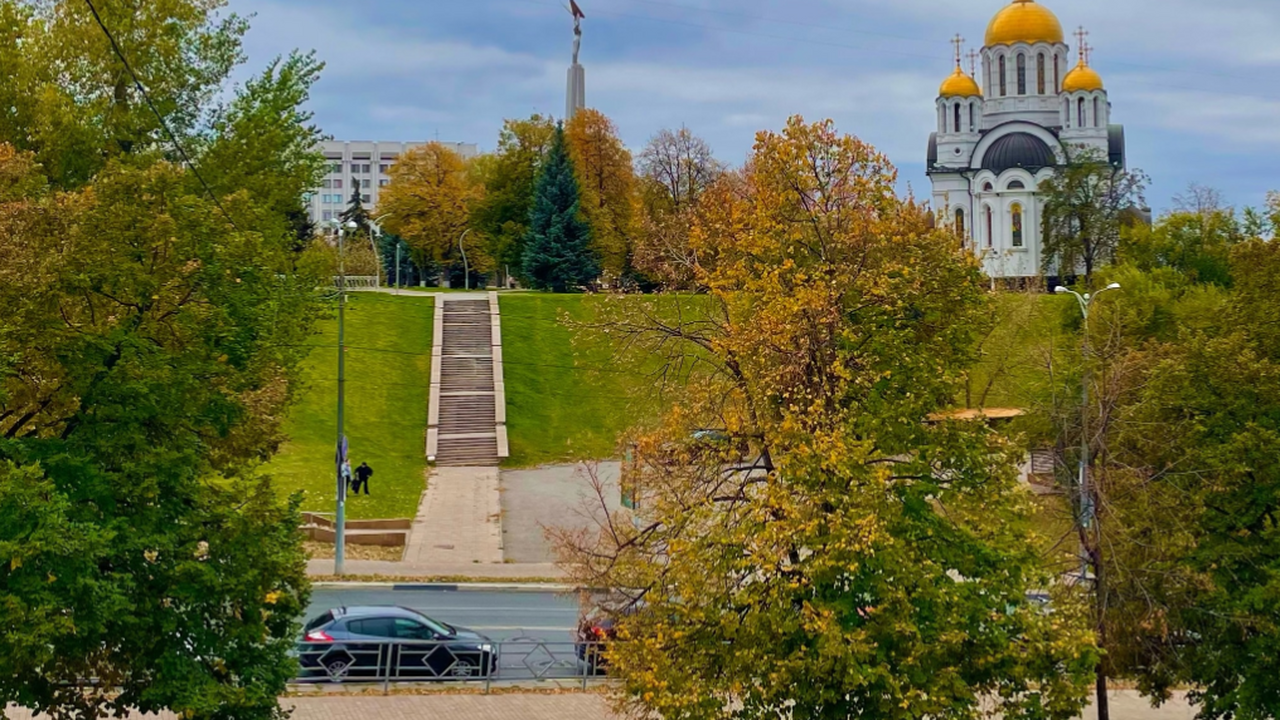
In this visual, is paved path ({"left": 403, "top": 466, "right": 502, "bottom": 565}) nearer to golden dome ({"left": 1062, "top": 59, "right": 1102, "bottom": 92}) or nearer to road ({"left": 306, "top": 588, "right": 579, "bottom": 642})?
road ({"left": 306, "top": 588, "right": 579, "bottom": 642})

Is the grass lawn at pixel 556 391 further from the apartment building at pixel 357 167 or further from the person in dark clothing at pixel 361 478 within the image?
the apartment building at pixel 357 167

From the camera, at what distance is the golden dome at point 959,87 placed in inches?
3656

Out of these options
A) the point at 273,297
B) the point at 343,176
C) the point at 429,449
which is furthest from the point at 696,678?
the point at 343,176

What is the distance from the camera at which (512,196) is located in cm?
7200

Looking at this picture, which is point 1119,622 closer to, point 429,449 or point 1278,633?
point 1278,633

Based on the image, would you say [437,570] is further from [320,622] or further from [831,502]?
[831,502]

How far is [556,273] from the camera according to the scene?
6325 cm

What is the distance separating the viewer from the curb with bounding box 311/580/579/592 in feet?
83.8

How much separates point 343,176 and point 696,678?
6800 inches

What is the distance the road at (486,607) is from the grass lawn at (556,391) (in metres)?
12.9

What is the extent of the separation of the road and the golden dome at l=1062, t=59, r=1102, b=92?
7562 cm

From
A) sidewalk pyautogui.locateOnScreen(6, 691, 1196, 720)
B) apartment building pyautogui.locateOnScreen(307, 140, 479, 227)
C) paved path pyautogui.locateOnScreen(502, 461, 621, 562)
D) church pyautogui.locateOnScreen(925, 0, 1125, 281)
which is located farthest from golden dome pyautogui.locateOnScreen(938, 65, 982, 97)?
apartment building pyautogui.locateOnScreen(307, 140, 479, 227)

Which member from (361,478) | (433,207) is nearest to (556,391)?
(361,478)

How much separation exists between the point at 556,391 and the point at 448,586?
66.3 feet
